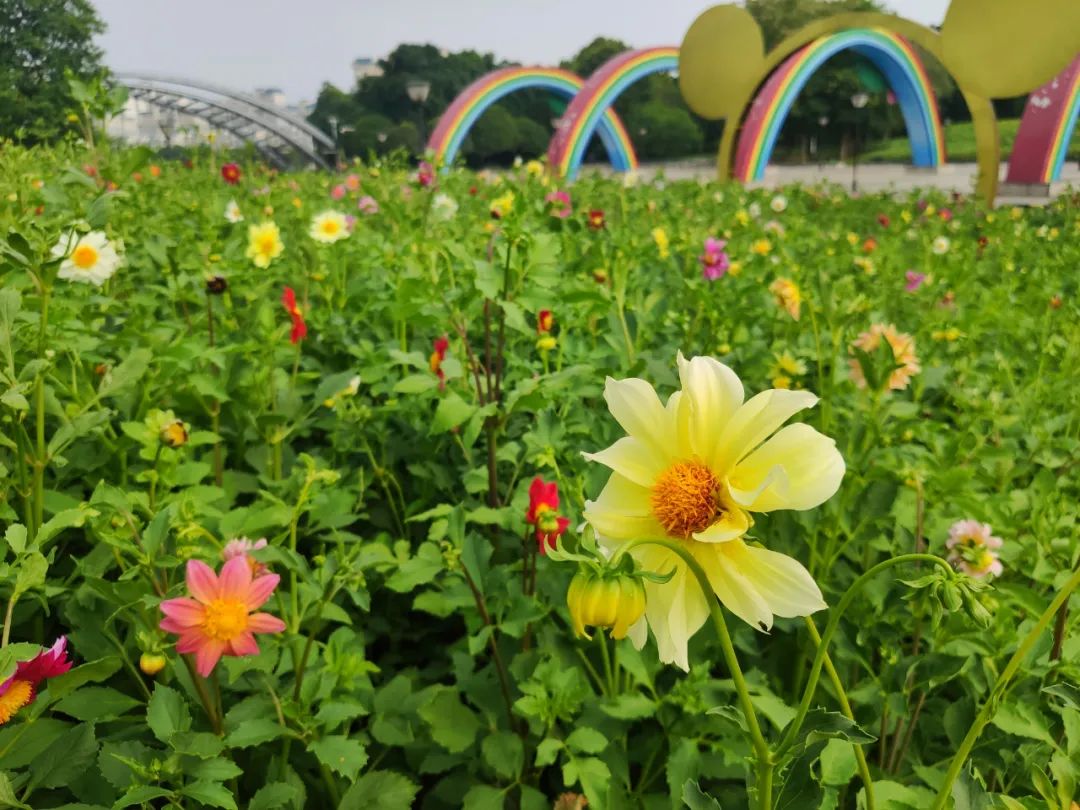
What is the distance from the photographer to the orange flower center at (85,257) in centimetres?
144

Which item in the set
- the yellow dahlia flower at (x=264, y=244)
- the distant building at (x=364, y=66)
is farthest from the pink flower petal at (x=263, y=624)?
the distant building at (x=364, y=66)

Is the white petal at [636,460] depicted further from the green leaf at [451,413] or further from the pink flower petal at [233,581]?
the green leaf at [451,413]

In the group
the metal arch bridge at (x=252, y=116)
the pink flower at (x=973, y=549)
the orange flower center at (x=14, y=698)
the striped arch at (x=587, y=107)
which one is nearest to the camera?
the orange flower center at (x=14, y=698)

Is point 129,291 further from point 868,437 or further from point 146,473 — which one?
point 868,437

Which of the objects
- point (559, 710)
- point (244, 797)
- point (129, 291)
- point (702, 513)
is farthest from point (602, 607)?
point (129, 291)

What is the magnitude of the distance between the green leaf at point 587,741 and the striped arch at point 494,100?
32.9ft

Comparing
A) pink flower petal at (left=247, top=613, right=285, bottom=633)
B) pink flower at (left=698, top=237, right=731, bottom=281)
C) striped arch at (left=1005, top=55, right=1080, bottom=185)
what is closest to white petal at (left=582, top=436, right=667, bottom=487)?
pink flower petal at (left=247, top=613, right=285, bottom=633)

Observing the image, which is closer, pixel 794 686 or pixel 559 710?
pixel 559 710

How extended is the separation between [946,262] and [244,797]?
3208 mm

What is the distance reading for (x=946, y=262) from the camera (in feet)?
10.3

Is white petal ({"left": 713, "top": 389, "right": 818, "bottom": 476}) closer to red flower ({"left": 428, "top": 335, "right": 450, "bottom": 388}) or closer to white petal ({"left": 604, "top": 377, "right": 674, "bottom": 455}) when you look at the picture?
white petal ({"left": 604, "top": 377, "right": 674, "bottom": 455})

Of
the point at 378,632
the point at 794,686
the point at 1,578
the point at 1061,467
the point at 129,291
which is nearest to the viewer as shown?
the point at 1,578

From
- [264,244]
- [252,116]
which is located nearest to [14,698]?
[264,244]

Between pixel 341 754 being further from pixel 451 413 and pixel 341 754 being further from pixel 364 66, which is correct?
pixel 364 66
